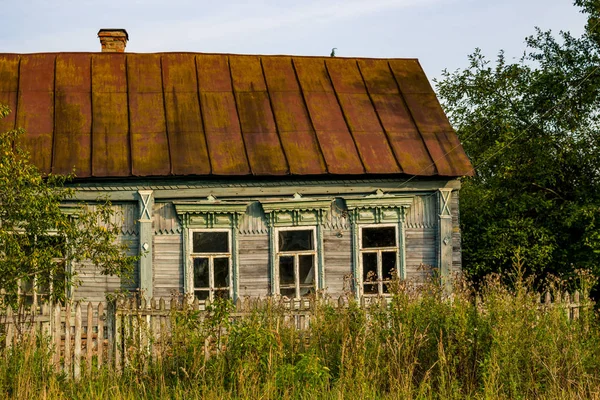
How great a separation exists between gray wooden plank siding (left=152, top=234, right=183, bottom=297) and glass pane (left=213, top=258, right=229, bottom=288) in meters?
0.61

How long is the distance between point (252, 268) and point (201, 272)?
2.94 feet

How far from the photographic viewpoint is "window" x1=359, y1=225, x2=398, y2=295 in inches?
531

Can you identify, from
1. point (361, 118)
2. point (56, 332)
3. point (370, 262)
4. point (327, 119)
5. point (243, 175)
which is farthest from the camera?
point (361, 118)

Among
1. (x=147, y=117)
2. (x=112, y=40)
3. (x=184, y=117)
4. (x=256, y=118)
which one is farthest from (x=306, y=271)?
(x=112, y=40)

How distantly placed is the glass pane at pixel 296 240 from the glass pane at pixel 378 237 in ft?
3.27

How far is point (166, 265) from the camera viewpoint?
12969 millimetres

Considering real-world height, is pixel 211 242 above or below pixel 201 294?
above

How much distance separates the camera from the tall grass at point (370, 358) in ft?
21.4

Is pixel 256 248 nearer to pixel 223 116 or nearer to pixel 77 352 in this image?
pixel 223 116

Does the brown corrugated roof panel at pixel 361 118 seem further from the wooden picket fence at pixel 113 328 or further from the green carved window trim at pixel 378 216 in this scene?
the wooden picket fence at pixel 113 328

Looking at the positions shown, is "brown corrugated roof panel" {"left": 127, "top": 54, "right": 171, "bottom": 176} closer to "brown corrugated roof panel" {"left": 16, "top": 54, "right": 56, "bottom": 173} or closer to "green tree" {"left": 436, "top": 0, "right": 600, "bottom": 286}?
"brown corrugated roof panel" {"left": 16, "top": 54, "right": 56, "bottom": 173}

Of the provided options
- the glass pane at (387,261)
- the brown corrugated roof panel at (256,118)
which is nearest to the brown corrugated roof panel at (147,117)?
the brown corrugated roof panel at (256,118)

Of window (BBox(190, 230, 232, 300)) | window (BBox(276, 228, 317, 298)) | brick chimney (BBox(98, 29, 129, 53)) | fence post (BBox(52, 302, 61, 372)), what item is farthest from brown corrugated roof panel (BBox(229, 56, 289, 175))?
fence post (BBox(52, 302, 61, 372))

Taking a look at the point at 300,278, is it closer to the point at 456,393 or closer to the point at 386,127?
the point at 386,127
